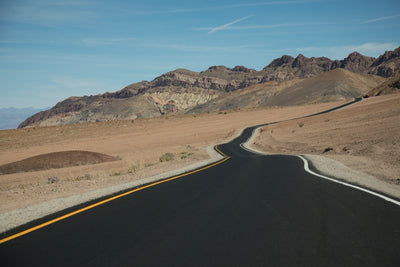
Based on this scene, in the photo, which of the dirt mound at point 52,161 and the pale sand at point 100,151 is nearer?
the pale sand at point 100,151

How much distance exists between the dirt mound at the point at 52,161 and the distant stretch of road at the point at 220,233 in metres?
19.9

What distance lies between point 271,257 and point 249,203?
115 inches

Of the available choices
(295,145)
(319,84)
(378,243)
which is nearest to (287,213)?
(378,243)

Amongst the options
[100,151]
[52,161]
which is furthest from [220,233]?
[100,151]

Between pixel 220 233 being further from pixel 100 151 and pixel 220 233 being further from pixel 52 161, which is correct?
pixel 100 151

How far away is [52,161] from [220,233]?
2428cm

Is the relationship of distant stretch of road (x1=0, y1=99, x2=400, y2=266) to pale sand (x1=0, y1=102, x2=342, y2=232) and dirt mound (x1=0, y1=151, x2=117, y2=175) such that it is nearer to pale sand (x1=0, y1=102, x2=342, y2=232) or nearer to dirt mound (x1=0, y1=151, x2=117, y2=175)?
Answer: pale sand (x1=0, y1=102, x2=342, y2=232)

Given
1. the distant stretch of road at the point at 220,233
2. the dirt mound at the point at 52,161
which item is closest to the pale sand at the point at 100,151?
the distant stretch of road at the point at 220,233

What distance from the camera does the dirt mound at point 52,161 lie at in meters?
23.9

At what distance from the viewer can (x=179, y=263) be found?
375 centimetres

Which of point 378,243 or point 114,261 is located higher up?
point 114,261

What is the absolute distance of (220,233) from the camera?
188 inches

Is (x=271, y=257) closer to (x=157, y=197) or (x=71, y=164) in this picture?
(x=157, y=197)

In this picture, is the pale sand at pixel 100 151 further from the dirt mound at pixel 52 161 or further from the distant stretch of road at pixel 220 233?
the dirt mound at pixel 52 161
